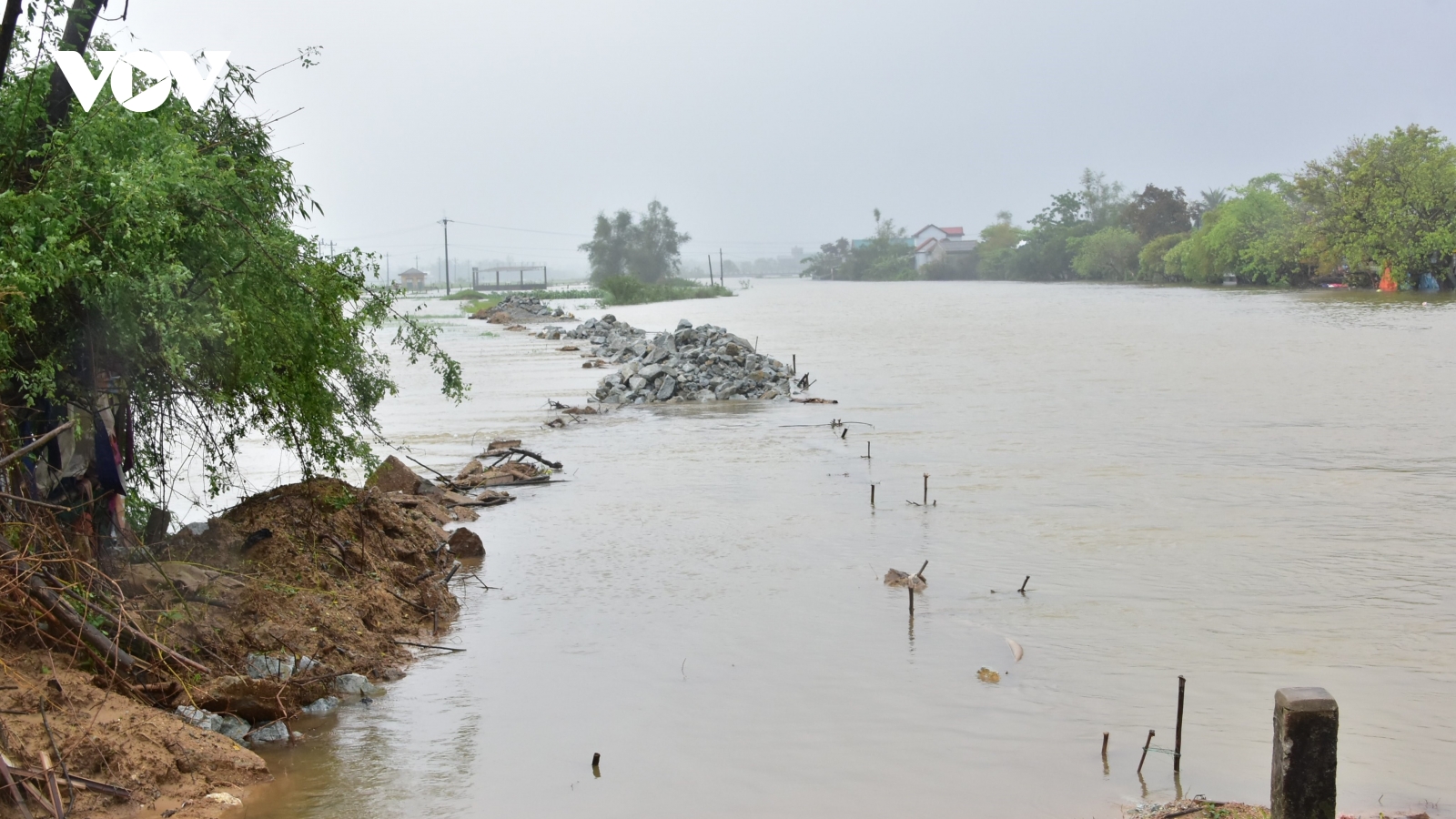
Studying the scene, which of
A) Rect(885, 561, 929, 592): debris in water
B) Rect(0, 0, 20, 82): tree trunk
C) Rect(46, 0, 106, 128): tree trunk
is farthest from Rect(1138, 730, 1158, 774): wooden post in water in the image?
Rect(0, 0, 20, 82): tree trunk

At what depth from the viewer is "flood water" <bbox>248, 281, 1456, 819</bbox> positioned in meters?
5.75

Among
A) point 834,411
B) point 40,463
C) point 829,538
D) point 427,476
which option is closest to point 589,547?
point 829,538

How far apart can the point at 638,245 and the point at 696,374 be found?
111 metres

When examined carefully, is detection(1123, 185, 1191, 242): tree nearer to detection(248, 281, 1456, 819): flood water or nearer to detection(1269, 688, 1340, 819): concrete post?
detection(248, 281, 1456, 819): flood water

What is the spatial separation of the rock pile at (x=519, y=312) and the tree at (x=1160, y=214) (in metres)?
62.9

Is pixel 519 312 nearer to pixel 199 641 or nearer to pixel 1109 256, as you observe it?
pixel 199 641

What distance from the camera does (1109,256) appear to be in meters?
110

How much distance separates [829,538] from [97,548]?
6.51m

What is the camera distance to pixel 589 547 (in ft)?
36.1

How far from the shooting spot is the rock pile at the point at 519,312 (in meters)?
62.9

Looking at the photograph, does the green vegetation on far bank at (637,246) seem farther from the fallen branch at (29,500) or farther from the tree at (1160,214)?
the fallen branch at (29,500)

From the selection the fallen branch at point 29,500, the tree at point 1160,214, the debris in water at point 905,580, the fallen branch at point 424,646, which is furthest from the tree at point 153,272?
the tree at point 1160,214

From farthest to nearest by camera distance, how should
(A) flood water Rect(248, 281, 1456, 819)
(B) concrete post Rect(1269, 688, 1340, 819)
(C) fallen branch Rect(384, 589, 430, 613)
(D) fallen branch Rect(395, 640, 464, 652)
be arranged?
(C) fallen branch Rect(384, 589, 430, 613) < (D) fallen branch Rect(395, 640, 464, 652) < (A) flood water Rect(248, 281, 1456, 819) < (B) concrete post Rect(1269, 688, 1340, 819)

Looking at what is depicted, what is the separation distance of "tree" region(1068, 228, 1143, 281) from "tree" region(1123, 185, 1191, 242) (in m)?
1.40
